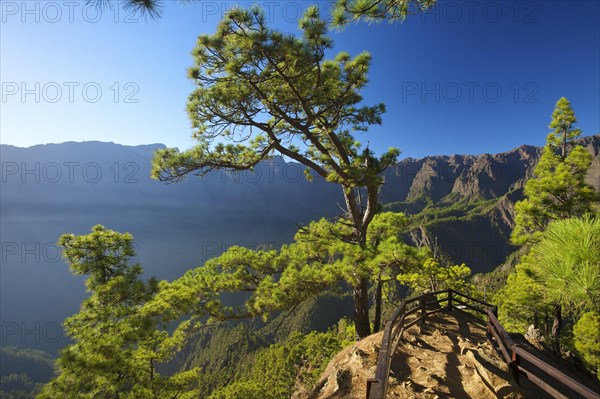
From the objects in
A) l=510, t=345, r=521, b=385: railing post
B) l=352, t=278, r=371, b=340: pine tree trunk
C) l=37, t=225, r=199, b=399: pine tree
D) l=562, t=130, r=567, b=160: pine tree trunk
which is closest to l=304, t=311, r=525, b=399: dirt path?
l=510, t=345, r=521, b=385: railing post

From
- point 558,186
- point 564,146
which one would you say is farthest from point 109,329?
point 564,146

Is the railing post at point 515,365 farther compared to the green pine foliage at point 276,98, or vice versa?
the green pine foliage at point 276,98

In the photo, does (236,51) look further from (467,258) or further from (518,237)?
(467,258)

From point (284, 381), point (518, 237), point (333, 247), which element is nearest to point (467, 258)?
point (284, 381)

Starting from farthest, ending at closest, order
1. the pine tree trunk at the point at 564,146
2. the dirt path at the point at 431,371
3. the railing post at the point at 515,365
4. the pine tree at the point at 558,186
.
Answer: the pine tree trunk at the point at 564,146 < the pine tree at the point at 558,186 < the dirt path at the point at 431,371 < the railing post at the point at 515,365

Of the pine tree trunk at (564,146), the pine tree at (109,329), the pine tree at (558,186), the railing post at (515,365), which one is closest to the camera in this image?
the railing post at (515,365)

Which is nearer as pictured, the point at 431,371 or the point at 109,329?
the point at 431,371

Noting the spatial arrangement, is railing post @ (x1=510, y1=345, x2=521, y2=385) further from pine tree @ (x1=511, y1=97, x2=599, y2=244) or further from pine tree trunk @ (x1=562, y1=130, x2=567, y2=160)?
pine tree trunk @ (x1=562, y1=130, x2=567, y2=160)

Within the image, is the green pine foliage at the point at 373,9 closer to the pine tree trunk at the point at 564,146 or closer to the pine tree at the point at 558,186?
the pine tree at the point at 558,186

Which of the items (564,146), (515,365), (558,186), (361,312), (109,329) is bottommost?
(361,312)

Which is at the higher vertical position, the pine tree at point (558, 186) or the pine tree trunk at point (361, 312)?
the pine tree at point (558, 186)

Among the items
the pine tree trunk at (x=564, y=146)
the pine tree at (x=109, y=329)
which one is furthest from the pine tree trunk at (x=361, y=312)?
the pine tree trunk at (x=564, y=146)

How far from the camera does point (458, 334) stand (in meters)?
6.80

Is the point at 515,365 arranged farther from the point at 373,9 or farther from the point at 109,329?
the point at 109,329
